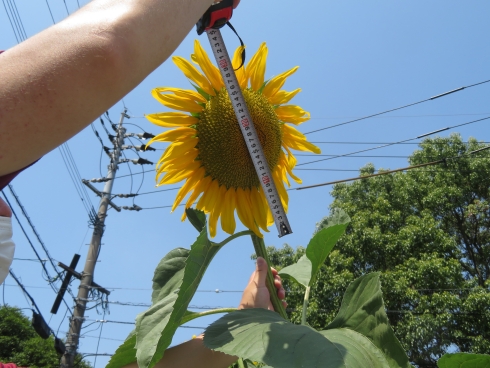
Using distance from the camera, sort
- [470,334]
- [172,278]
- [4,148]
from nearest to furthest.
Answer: [4,148]
[172,278]
[470,334]

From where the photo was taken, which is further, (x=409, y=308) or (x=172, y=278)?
(x=409, y=308)

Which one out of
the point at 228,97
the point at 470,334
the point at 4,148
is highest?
the point at 228,97

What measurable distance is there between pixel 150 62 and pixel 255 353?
18.2 inches

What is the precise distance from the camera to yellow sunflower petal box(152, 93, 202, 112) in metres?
1.25

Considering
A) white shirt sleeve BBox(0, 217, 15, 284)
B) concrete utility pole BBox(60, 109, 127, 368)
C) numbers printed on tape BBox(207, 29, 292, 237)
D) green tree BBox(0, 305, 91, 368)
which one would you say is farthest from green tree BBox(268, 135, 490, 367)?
green tree BBox(0, 305, 91, 368)

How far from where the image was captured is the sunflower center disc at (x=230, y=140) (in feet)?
4.09

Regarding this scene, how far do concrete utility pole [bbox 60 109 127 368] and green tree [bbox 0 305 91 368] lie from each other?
7067 mm

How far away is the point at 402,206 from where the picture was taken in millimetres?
11000

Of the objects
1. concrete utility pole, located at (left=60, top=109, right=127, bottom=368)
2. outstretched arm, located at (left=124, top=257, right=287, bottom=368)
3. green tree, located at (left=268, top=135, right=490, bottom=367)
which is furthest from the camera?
green tree, located at (left=268, top=135, right=490, bottom=367)

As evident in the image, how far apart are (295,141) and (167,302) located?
2.32ft

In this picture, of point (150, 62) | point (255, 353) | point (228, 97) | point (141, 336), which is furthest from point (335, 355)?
point (228, 97)

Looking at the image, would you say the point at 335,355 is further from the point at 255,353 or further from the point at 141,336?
the point at 141,336

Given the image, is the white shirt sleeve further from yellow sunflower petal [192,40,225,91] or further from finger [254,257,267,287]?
yellow sunflower petal [192,40,225,91]

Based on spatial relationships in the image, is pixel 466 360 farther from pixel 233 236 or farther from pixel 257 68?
pixel 257 68
